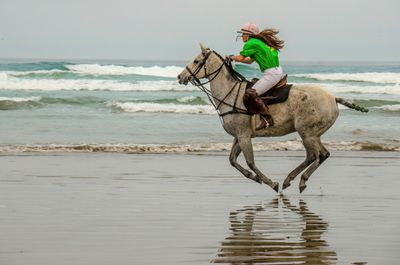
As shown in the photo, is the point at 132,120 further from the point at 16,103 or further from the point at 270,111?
the point at 270,111

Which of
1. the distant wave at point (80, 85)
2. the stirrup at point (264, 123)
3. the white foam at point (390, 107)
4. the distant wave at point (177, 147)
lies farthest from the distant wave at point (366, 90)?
the stirrup at point (264, 123)

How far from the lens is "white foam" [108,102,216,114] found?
3350 cm

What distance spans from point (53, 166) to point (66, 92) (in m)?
29.0

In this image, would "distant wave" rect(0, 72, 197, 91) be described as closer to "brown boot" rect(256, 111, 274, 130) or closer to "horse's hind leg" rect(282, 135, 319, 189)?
"horse's hind leg" rect(282, 135, 319, 189)

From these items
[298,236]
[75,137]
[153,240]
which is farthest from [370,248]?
[75,137]

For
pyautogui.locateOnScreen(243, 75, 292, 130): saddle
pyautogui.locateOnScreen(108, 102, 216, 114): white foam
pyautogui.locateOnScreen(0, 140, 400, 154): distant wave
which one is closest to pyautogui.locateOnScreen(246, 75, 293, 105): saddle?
pyautogui.locateOnScreen(243, 75, 292, 130): saddle

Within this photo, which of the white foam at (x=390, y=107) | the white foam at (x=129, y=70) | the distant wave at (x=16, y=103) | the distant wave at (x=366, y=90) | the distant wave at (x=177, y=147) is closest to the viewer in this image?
the distant wave at (x=177, y=147)

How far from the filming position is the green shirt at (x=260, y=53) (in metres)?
13.0

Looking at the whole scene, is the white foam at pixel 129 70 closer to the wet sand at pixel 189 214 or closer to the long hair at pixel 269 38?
the wet sand at pixel 189 214

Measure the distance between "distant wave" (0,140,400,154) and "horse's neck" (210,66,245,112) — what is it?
20.5 ft

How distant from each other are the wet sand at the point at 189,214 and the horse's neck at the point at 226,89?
1210 mm

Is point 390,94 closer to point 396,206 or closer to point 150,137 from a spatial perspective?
point 150,137

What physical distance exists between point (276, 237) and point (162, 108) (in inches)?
991

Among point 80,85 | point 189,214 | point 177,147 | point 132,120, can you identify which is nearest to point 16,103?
point 132,120
